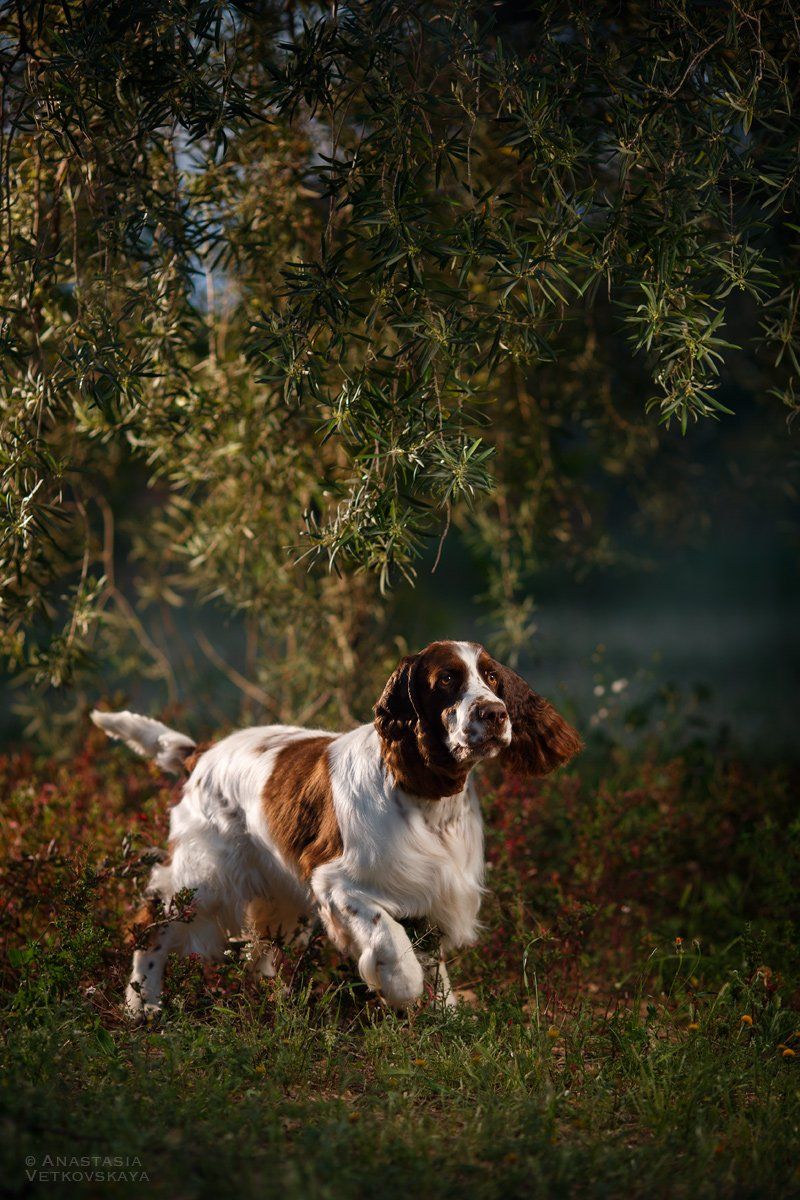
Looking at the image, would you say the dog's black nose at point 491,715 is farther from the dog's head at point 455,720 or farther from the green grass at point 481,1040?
the green grass at point 481,1040

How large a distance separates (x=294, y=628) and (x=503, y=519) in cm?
131

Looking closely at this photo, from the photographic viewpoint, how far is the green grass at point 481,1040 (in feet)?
7.73

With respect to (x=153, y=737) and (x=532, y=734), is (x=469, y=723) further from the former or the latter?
(x=153, y=737)

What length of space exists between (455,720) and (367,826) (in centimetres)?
49

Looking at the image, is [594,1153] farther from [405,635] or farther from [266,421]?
[405,635]

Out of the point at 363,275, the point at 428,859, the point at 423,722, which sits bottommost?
the point at 428,859

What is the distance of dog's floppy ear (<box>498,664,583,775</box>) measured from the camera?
3.43 m

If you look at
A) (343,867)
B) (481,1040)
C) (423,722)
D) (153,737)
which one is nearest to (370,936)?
(343,867)

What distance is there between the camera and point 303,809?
355 cm

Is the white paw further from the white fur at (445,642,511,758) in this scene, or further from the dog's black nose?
the dog's black nose

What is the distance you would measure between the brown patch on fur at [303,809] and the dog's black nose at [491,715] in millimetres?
666

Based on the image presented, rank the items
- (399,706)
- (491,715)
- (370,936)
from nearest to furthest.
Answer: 1. (491,715)
2. (370,936)
3. (399,706)

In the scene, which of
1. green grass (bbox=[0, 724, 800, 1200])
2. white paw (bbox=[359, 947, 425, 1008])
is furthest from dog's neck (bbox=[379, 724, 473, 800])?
green grass (bbox=[0, 724, 800, 1200])

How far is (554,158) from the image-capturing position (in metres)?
3.18
